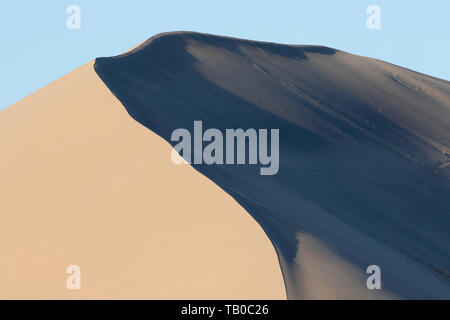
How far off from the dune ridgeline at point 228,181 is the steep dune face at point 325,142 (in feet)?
0.15

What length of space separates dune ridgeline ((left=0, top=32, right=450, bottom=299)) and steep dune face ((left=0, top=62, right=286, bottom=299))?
3 cm

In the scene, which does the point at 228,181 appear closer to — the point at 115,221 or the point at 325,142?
the point at 115,221

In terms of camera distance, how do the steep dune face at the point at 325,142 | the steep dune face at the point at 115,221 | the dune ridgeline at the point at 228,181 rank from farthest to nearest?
1. the steep dune face at the point at 325,142
2. the dune ridgeline at the point at 228,181
3. the steep dune face at the point at 115,221

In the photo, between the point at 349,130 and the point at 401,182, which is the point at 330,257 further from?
the point at 349,130

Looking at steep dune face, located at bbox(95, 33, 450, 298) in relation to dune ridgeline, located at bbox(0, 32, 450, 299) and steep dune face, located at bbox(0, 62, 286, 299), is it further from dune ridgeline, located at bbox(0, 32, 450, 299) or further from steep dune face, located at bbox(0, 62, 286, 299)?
steep dune face, located at bbox(0, 62, 286, 299)

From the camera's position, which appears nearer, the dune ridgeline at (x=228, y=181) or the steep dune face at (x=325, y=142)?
the dune ridgeline at (x=228, y=181)

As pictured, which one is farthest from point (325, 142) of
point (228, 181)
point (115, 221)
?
point (115, 221)

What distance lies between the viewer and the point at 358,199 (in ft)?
55.7

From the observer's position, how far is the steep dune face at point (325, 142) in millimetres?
11789

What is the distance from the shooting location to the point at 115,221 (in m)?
12.1

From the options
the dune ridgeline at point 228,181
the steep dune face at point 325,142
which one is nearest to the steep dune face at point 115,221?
the dune ridgeline at point 228,181

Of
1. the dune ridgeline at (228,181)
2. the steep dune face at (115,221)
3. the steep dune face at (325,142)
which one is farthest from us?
the steep dune face at (325,142)

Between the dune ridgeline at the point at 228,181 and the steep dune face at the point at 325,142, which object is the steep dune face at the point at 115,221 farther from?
the steep dune face at the point at 325,142

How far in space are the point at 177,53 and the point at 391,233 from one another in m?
7.39
